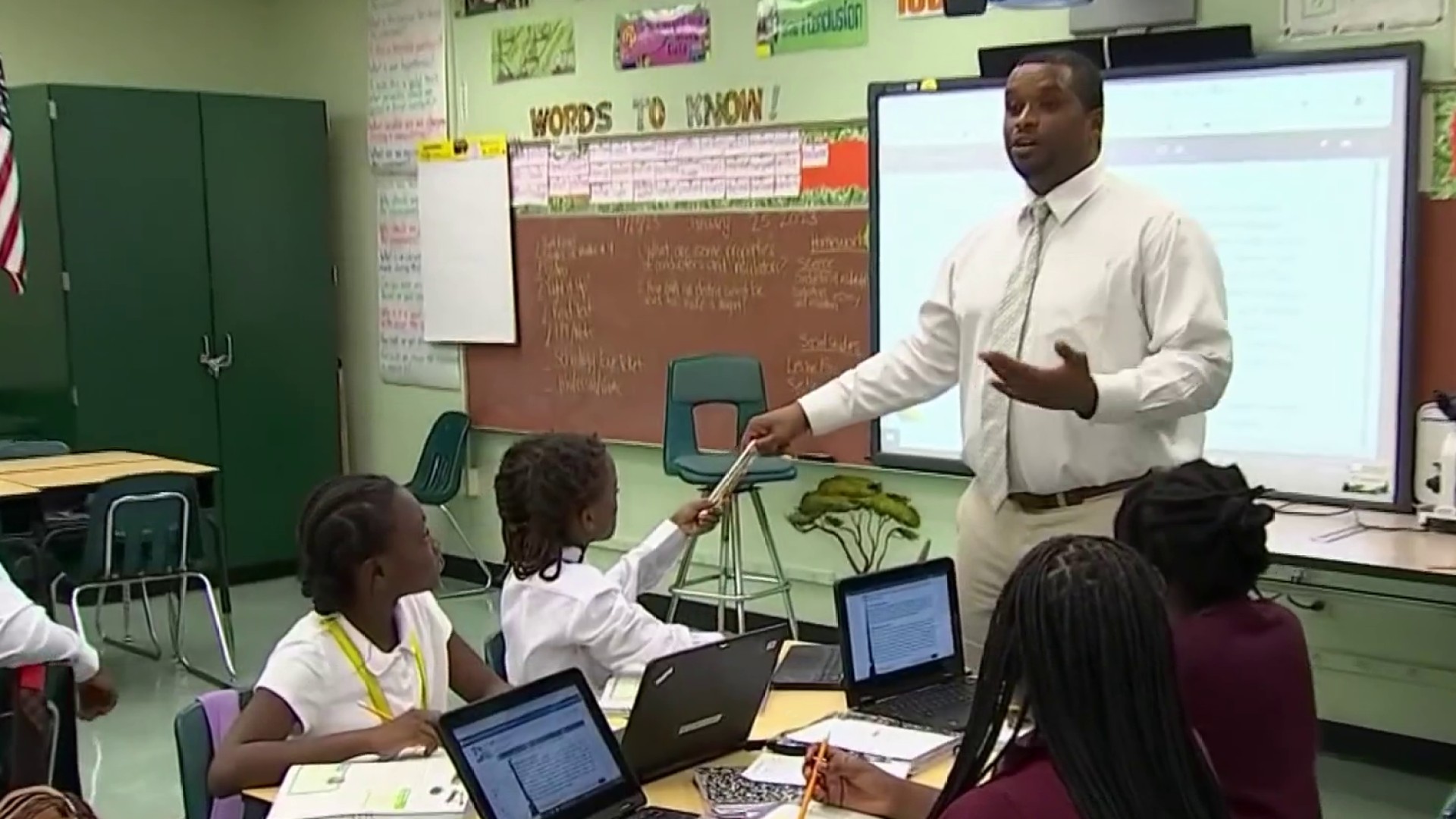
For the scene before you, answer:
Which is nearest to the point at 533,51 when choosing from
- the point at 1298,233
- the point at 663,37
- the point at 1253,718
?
Answer: the point at 663,37

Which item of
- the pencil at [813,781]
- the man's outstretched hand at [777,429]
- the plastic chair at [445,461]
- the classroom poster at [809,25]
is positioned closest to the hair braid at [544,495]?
the man's outstretched hand at [777,429]

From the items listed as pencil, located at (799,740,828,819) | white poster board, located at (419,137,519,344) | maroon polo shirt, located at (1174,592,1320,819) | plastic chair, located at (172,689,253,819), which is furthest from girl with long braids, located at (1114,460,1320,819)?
white poster board, located at (419,137,519,344)

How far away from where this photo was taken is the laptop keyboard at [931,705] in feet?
7.73

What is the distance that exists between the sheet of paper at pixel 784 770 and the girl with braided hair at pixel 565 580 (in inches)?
13.0

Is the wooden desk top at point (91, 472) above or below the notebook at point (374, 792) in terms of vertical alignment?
below

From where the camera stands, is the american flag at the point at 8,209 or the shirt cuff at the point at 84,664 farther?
the american flag at the point at 8,209

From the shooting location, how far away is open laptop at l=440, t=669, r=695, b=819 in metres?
1.80

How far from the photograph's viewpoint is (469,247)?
6656 millimetres

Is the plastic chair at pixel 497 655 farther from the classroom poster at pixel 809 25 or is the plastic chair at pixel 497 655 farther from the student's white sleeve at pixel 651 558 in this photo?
the classroom poster at pixel 809 25

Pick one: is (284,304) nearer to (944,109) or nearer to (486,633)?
(486,633)

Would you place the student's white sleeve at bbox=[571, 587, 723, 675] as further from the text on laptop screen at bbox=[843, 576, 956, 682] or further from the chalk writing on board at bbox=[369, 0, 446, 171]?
the chalk writing on board at bbox=[369, 0, 446, 171]

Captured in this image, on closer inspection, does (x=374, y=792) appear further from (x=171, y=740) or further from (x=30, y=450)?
(x=30, y=450)

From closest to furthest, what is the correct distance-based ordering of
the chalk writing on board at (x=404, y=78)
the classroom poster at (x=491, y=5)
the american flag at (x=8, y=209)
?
1. the american flag at (x=8, y=209)
2. the classroom poster at (x=491, y=5)
3. the chalk writing on board at (x=404, y=78)

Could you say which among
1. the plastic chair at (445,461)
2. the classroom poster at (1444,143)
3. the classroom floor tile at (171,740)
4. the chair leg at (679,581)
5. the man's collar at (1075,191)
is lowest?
the classroom floor tile at (171,740)
